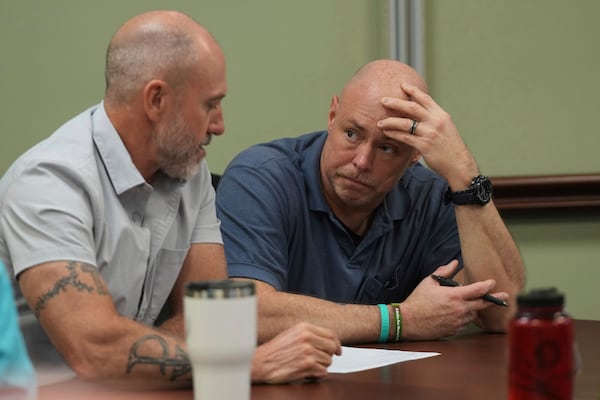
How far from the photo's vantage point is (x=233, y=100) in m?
3.04

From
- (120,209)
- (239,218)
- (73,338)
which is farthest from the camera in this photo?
(239,218)

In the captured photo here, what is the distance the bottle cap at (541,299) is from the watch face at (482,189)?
1307mm

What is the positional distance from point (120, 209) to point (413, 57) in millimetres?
1471

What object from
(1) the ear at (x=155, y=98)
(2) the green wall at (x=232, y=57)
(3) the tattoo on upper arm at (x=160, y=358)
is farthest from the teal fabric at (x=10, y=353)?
(2) the green wall at (x=232, y=57)

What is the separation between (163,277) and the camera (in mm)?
1989

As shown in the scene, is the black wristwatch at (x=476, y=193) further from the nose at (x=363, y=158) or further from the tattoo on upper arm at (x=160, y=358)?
the tattoo on upper arm at (x=160, y=358)

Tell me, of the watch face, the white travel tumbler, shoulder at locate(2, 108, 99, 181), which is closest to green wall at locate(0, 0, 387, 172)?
the watch face

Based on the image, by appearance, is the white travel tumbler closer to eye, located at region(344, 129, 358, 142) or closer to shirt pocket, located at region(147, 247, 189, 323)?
shirt pocket, located at region(147, 247, 189, 323)

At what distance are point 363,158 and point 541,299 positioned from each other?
4.15 ft

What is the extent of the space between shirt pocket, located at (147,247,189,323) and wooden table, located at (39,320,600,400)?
18.5 inches

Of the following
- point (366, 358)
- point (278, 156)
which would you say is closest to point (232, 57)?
point (278, 156)

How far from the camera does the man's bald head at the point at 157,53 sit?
72.2 inches

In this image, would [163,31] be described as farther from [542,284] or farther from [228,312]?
[542,284]

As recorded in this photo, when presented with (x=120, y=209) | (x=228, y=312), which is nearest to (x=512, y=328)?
(x=228, y=312)
